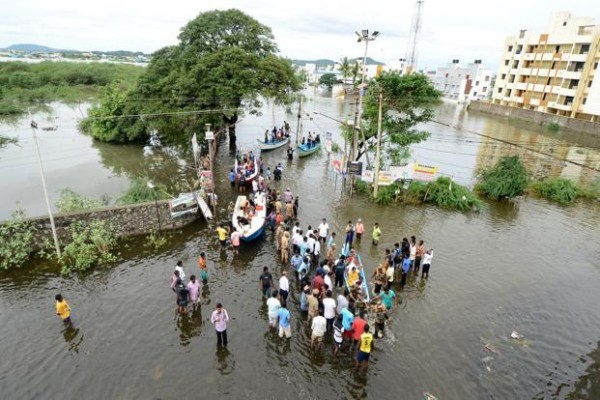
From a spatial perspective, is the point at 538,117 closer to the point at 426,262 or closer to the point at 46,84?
the point at 426,262

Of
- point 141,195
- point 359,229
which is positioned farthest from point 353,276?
point 141,195

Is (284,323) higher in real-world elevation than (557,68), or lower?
lower

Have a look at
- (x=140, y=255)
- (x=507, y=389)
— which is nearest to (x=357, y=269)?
(x=507, y=389)

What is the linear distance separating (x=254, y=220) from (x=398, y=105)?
1162cm

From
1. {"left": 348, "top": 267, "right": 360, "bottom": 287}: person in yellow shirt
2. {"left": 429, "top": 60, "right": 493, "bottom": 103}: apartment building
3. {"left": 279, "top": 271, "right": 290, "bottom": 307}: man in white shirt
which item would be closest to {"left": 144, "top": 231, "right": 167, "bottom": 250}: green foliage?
{"left": 279, "top": 271, "right": 290, "bottom": 307}: man in white shirt

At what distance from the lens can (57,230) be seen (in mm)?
14750

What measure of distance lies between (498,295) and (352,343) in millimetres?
6431

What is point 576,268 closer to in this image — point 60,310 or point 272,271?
point 272,271

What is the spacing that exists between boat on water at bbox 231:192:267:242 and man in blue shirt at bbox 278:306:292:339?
5.81 meters

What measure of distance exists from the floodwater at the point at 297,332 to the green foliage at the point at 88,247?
552 millimetres

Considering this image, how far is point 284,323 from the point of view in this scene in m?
10.2

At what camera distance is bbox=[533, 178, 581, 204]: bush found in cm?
2378

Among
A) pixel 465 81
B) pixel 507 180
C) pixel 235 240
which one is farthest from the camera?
pixel 465 81

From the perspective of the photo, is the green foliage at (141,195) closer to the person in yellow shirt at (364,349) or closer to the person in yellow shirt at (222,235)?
the person in yellow shirt at (222,235)
